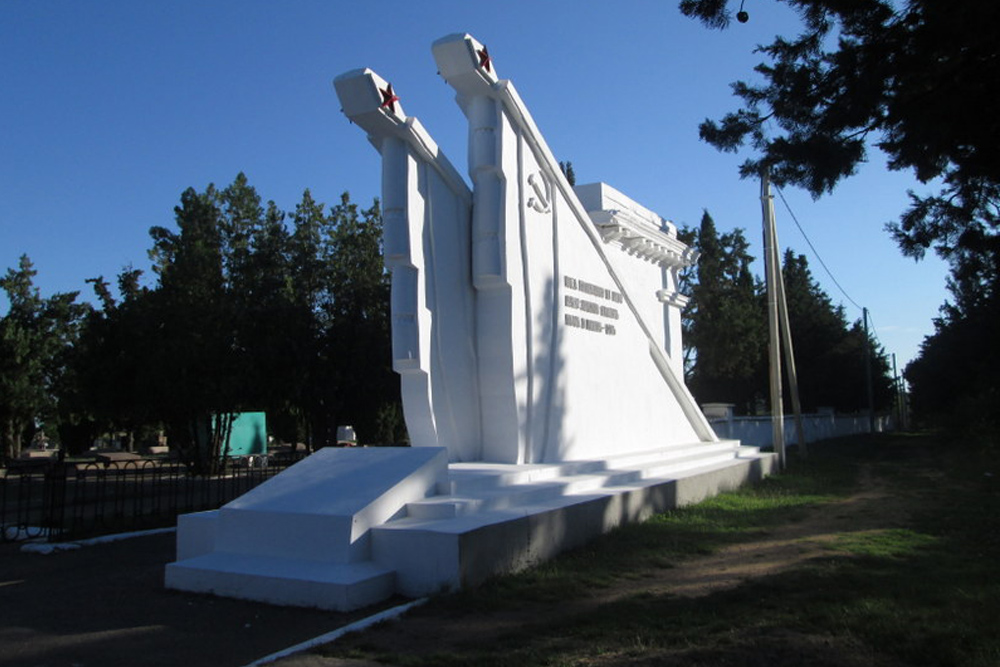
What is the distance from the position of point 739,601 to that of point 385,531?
115 inches

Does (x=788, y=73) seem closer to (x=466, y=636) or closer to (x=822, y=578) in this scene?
(x=822, y=578)

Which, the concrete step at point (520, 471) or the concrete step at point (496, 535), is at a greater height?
the concrete step at point (520, 471)

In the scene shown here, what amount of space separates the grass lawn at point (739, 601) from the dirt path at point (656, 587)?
0.02m

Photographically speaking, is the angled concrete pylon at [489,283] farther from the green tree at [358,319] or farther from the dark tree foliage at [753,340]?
the dark tree foliage at [753,340]

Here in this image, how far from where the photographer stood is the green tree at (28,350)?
30938mm

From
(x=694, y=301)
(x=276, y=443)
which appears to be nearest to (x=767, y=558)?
(x=694, y=301)

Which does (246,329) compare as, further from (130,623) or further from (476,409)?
(130,623)

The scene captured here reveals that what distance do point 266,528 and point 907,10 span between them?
674cm

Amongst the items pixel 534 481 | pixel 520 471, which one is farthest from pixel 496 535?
pixel 534 481

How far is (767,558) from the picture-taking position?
7.97 metres

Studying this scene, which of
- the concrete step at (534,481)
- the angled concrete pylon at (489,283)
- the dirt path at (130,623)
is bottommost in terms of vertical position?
the dirt path at (130,623)

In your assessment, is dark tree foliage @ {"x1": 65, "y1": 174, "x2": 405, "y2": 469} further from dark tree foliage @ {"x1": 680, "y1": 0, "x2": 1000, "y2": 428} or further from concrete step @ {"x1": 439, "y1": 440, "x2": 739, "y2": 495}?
dark tree foliage @ {"x1": 680, "y1": 0, "x2": 1000, "y2": 428}

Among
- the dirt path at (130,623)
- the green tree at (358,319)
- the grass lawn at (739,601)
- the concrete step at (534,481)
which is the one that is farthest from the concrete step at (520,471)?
the green tree at (358,319)

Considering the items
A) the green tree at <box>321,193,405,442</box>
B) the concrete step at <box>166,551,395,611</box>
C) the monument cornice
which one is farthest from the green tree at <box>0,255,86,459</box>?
the concrete step at <box>166,551,395,611</box>
